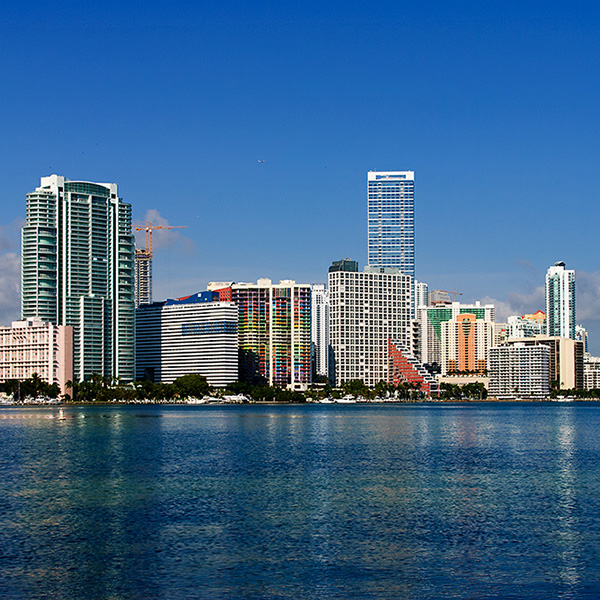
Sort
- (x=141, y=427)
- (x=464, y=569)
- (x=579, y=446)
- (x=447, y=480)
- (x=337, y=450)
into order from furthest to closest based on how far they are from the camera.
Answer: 1. (x=141, y=427)
2. (x=579, y=446)
3. (x=337, y=450)
4. (x=447, y=480)
5. (x=464, y=569)

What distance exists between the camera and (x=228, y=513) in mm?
56094

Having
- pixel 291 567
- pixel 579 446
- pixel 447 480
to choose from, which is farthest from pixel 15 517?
pixel 579 446

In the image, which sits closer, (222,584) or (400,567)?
(222,584)

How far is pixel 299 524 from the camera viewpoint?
172 ft

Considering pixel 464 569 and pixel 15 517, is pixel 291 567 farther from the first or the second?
pixel 15 517

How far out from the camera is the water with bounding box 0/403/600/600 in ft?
128

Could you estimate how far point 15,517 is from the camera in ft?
178

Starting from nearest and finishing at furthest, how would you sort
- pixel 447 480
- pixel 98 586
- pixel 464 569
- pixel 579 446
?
1. pixel 98 586
2. pixel 464 569
3. pixel 447 480
4. pixel 579 446

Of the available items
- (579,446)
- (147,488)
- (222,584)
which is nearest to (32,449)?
(147,488)

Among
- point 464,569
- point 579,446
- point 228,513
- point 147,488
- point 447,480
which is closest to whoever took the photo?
point 464,569

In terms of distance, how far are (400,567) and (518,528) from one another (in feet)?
38.6

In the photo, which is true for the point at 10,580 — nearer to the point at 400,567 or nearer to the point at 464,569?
the point at 400,567

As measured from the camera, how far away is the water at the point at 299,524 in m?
39.2

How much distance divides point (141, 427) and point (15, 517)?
324 feet
